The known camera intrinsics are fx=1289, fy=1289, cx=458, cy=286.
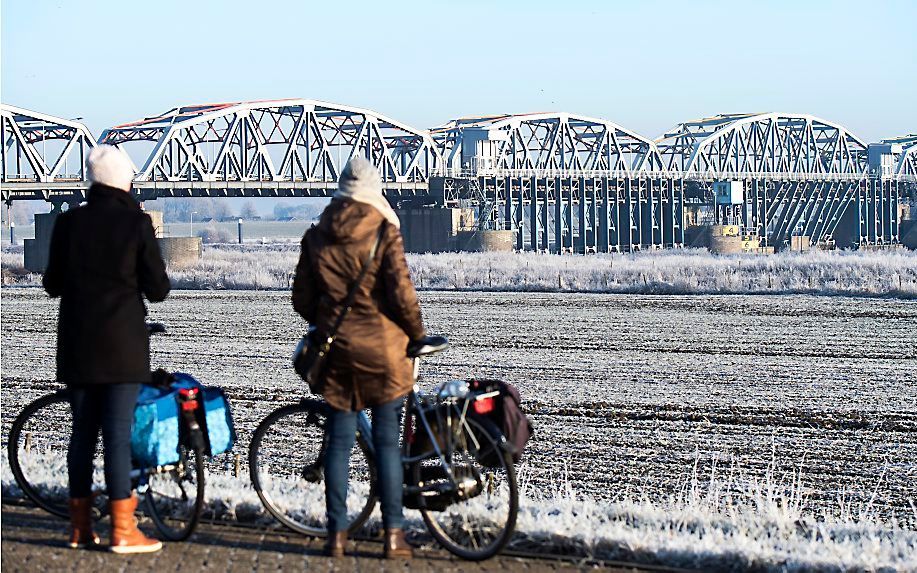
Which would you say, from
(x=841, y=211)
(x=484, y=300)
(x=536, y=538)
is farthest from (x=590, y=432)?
(x=841, y=211)

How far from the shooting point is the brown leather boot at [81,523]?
632 centimetres

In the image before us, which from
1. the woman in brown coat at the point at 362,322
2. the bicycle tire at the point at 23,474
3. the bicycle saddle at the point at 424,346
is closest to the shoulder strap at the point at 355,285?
the woman in brown coat at the point at 362,322

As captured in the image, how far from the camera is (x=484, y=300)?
33000mm

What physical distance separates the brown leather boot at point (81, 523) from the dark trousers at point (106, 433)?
0.13 feet

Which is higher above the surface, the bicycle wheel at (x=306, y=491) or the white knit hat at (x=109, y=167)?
the white knit hat at (x=109, y=167)

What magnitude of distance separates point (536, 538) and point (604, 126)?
350 feet

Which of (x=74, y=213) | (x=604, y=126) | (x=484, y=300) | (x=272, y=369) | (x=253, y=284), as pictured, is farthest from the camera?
(x=604, y=126)

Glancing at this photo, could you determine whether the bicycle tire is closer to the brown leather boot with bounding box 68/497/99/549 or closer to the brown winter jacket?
the brown leather boot with bounding box 68/497/99/549

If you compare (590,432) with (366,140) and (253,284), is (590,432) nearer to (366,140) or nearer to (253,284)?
(253,284)

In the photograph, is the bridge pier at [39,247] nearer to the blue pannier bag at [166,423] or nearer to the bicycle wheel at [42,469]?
the bicycle wheel at [42,469]

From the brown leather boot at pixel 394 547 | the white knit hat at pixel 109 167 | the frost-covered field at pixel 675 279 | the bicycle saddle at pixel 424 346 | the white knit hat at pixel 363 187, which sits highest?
the white knit hat at pixel 109 167

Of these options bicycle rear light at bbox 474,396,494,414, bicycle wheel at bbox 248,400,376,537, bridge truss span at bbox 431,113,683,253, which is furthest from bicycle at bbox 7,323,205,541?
bridge truss span at bbox 431,113,683,253

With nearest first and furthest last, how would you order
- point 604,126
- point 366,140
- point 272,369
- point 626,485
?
1. point 626,485
2. point 272,369
3. point 366,140
4. point 604,126

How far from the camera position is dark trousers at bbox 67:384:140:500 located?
20.1 feet
